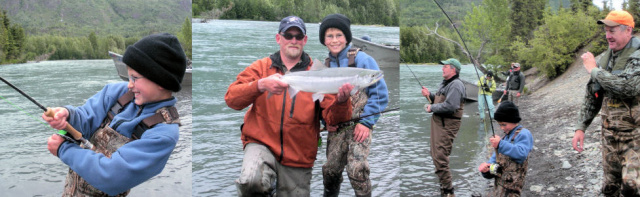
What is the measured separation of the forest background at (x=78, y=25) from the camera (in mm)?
77750

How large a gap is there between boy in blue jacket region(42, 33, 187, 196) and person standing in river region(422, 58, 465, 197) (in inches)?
166

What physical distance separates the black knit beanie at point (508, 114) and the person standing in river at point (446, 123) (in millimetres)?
939

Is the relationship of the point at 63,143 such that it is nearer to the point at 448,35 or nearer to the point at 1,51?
the point at 448,35

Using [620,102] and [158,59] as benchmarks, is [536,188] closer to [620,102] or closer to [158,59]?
[620,102]

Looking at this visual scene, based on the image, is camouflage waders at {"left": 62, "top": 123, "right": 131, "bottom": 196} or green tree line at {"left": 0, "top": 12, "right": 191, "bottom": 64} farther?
green tree line at {"left": 0, "top": 12, "right": 191, "bottom": 64}

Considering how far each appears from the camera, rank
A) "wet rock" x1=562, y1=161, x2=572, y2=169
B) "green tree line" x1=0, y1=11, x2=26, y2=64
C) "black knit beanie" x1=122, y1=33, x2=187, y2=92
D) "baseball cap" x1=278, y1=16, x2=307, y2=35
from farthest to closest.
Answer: "green tree line" x1=0, y1=11, x2=26, y2=64
"wet rock" x1=562, y1=161, x2=572, y2=169
"baseball cap" x1=278, y1=16, x2=307, y2=35
"black knit beanie" x1=122, y1=33, x2=187, y2=92

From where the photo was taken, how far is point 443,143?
6312 millimetres

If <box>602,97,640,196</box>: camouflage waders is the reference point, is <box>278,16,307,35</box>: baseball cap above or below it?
above

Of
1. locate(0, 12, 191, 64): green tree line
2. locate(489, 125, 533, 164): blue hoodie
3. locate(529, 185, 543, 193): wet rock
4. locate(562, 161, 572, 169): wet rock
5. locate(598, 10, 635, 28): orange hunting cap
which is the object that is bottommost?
locate(0, 12, 191, 64): green tree line

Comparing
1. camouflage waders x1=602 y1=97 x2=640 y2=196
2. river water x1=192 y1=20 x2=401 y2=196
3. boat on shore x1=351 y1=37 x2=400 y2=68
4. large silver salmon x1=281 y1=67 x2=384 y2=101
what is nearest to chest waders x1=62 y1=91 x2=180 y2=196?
large silver salmon x1=281 y1=67 x2=384 y2=101

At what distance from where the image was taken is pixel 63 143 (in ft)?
8.04

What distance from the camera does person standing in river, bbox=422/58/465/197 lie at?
626cm

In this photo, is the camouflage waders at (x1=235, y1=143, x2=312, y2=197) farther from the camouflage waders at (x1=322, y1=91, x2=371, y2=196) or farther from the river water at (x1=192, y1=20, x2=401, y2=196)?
the river water at (x1=192, y1=20, x2=401, y2=196)

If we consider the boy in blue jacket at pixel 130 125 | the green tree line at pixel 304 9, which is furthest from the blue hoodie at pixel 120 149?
the green tree line at pixel 304 9
